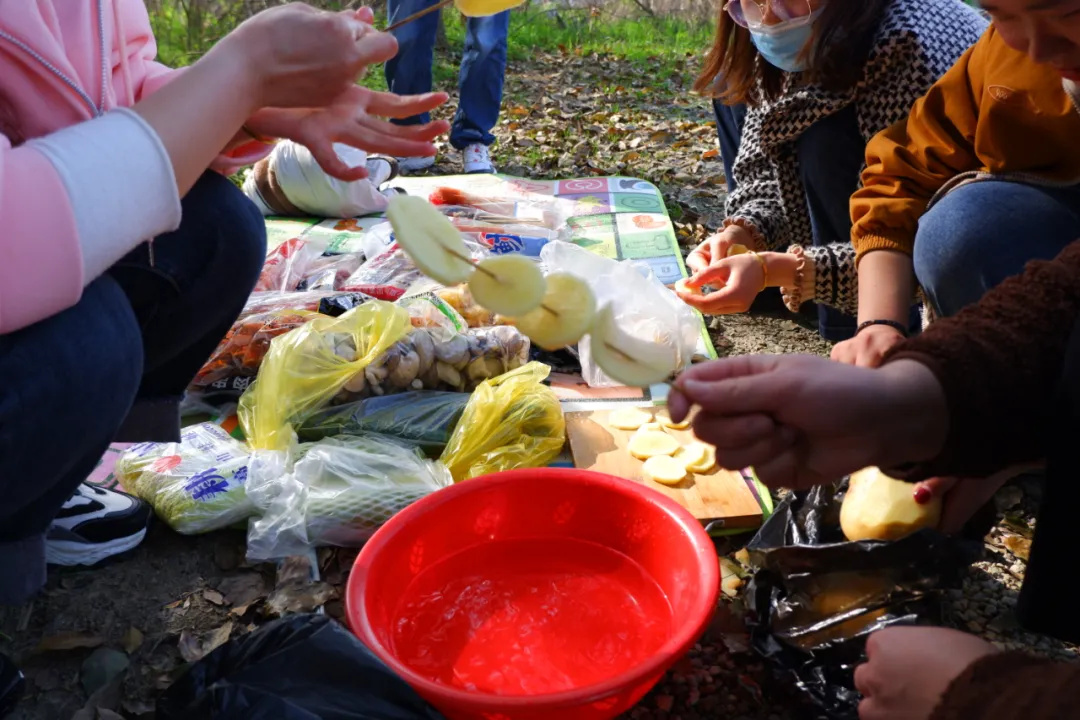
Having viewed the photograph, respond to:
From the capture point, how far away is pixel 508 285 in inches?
41.4

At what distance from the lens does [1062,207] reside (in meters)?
1.58

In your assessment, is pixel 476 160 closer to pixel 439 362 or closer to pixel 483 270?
pixel 439 362

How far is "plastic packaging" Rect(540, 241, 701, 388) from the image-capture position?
92.7 inches

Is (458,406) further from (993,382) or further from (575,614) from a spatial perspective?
(993,382)

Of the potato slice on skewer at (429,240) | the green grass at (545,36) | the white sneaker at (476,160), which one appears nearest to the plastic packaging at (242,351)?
the potato slice on skewer at (429,240)

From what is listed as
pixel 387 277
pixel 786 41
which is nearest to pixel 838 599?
pixel 786 41

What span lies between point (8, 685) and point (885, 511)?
1446mm

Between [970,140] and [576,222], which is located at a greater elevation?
[970,140]

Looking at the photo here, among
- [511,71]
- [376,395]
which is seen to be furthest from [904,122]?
[511,71]

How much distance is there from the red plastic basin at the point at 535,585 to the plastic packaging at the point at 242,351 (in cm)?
90

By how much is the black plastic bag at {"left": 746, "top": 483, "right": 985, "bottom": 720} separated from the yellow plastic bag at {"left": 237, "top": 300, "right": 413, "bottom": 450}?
1.08 m

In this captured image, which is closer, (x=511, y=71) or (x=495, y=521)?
(x=495, y=521)

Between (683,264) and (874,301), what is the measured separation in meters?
1.26

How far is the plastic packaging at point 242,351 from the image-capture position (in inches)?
90.3
